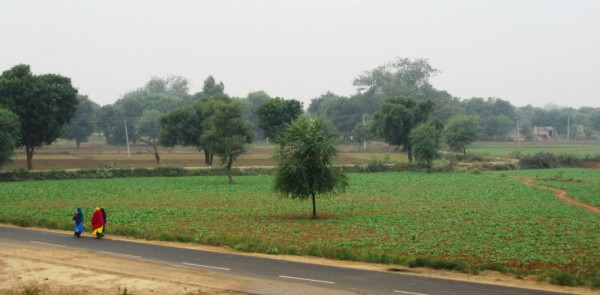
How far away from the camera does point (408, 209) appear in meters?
46.4

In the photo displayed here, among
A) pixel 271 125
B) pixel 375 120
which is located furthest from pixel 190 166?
pixel 375 120

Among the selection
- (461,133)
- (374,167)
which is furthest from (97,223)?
(461,133)

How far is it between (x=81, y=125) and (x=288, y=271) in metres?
127

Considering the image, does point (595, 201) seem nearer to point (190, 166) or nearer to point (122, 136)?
point (190, 166)

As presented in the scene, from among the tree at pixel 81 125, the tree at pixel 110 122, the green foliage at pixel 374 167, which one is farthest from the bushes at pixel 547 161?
the tree at pixel 81 125

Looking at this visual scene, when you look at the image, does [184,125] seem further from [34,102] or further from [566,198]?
[566,198]

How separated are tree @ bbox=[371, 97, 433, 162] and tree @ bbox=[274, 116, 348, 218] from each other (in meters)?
65.5

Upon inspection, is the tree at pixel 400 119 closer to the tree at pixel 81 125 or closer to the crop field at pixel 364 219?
the crop field at pixel 364 219

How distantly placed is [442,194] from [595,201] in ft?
43.1

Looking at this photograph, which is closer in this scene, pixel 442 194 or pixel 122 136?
pixel 442 194

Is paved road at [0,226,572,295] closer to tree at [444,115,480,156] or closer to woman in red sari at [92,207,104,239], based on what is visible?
woman in red sari at [92,207,104,239]

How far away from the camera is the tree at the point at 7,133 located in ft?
235

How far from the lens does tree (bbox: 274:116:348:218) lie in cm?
4075

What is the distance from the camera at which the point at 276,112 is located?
10412 centimetres
